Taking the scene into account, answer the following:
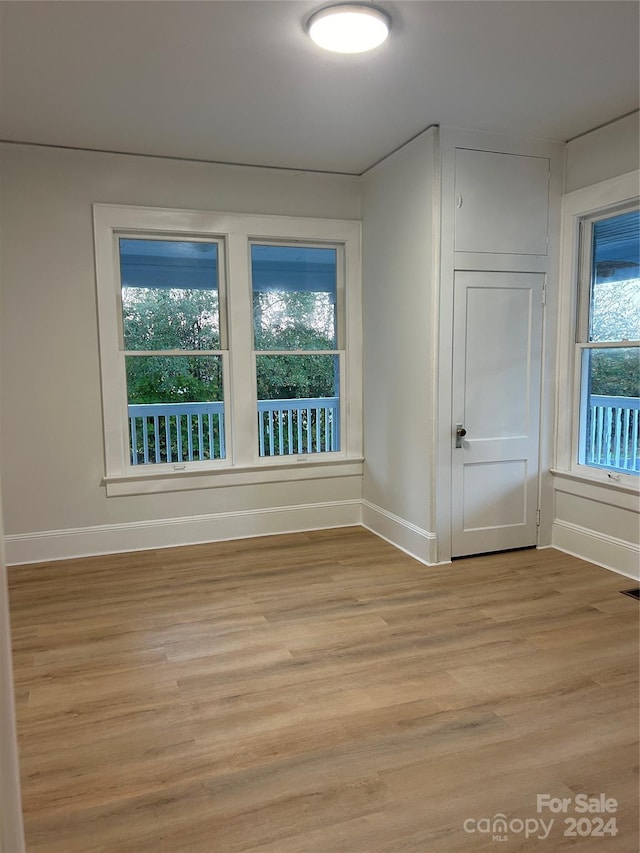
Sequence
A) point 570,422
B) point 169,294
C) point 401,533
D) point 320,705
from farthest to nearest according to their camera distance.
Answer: point 169,294, point 401,533, point 570,422, point 320,705

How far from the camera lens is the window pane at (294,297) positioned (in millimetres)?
4555

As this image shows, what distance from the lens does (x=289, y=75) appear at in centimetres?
294

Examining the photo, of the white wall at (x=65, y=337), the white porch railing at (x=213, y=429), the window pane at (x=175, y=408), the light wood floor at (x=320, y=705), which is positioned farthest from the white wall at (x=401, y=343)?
the window pane at (x=175, y=408)

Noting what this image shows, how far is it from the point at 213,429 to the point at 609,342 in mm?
2771

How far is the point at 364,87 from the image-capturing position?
307 centimetres

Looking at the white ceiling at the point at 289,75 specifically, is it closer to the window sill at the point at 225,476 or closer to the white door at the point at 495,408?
the white door at the point at 495,408

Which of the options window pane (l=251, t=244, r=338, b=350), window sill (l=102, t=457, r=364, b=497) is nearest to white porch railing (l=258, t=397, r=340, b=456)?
window sill (l=102, t=457, r=364, b=497)

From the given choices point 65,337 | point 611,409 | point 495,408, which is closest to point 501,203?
point 495,408

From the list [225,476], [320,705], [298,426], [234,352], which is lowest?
[320,705]

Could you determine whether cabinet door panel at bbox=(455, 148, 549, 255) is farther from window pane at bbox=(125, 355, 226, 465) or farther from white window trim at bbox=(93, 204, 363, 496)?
window pane at bbox=(125, 355, 226, 465)

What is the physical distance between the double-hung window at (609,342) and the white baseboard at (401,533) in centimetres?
119

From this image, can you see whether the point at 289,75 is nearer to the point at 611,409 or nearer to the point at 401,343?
the point at 401,343

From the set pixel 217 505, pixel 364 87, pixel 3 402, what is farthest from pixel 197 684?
pixel 364 87

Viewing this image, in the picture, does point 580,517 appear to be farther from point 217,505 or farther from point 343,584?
point 217,505
